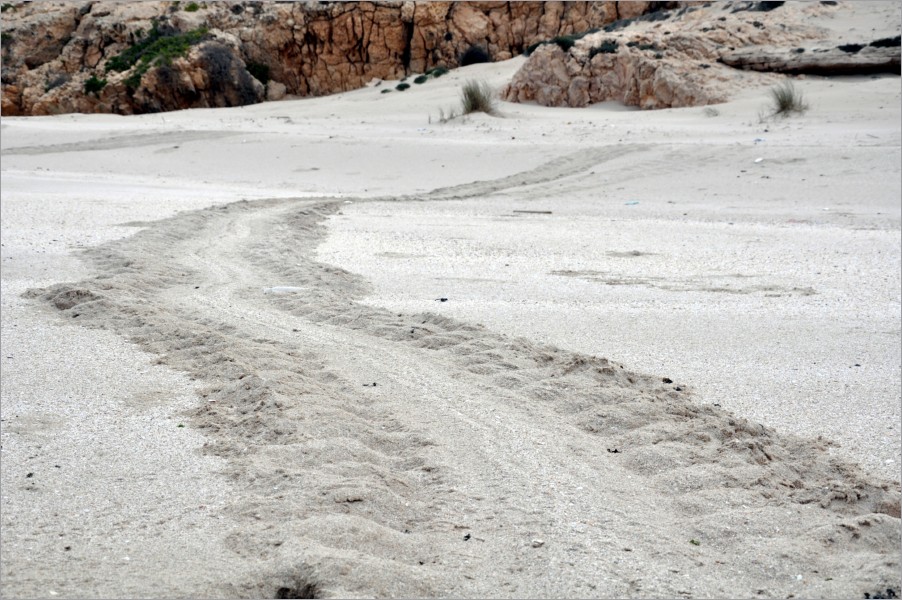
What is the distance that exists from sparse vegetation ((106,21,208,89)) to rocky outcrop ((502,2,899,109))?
8971mm

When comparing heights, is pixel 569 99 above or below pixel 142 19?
below

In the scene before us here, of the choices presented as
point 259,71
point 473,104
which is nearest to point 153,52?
point 259,71

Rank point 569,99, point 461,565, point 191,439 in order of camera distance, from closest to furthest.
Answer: point 461,565, point 191,439, point 569,99

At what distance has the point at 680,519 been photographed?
2.46 meters

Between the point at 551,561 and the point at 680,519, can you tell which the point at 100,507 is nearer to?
the point at 551,561

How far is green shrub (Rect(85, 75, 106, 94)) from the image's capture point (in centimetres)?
2105

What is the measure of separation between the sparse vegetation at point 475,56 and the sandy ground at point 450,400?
13.1 meters

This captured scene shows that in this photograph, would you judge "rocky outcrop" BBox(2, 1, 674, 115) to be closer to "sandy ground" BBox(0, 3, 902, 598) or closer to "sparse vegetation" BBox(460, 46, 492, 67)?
"sparse vegetation" BBox(460, 46, 492, 67)

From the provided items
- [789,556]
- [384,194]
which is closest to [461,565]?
[789,556]

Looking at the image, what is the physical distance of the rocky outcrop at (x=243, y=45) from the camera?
20703 millimetres

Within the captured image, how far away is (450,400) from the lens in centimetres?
333

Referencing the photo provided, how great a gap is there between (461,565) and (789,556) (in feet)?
2.79

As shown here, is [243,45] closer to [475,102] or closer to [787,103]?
[475,102]

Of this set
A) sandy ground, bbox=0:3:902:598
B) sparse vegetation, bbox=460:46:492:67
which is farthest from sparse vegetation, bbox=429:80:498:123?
sandy ground, bbox=0:3:902:598
